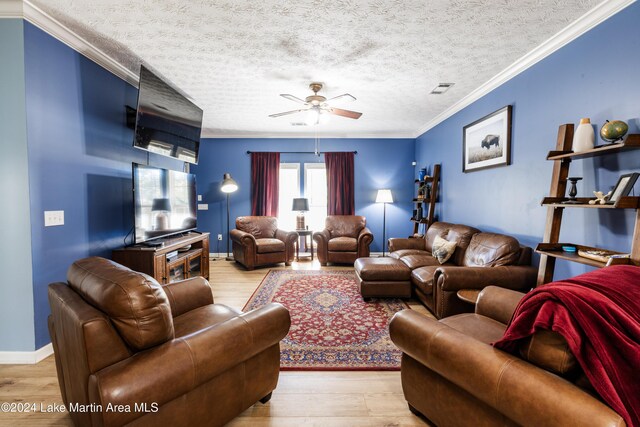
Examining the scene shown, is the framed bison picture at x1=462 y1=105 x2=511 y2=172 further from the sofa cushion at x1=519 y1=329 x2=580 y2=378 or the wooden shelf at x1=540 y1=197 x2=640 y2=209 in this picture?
the sofa cushion at x1=519 y1=329 x2=580 y2=378

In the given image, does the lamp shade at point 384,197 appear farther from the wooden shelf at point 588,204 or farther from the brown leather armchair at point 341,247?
the wooden shelf at point 588,204

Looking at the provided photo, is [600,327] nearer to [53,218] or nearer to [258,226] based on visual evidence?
[53,218]

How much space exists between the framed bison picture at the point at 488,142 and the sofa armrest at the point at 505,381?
2666 mm

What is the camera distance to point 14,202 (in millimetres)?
2184

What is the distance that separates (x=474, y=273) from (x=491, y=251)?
17.8 inches

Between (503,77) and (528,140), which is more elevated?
(503,77)

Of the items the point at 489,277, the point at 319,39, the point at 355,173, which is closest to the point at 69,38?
the point at 319,39

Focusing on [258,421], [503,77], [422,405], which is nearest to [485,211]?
[503,77]

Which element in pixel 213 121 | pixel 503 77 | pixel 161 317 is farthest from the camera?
pixel 213 121

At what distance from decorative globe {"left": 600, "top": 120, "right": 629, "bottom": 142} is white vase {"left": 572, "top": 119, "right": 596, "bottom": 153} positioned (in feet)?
0.44

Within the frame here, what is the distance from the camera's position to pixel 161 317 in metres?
Result: 1.25

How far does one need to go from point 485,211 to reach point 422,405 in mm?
2838

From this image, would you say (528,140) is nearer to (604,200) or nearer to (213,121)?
(604,200)

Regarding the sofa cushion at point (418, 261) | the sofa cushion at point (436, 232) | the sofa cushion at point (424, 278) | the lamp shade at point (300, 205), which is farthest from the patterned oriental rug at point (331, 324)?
the lamp shade at point (300, 205)
